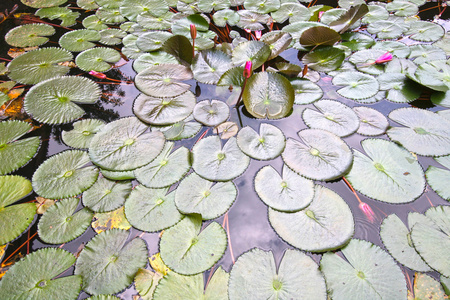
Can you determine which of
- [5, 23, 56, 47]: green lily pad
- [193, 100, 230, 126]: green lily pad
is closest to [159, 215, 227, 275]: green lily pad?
[193, 100, 230, 126]: green lily pad

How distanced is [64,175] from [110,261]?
29.7 inches

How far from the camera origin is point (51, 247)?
150 centimetres

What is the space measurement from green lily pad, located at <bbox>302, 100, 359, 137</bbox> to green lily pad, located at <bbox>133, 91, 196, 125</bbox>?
1.01 metres

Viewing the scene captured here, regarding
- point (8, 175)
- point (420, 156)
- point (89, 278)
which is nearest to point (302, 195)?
point (420, 156)

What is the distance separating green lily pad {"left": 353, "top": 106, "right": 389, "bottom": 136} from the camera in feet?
6.70

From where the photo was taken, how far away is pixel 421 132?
6.61ft

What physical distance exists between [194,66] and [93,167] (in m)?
1.34

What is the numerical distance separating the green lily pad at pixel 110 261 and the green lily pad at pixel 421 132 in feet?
6.72

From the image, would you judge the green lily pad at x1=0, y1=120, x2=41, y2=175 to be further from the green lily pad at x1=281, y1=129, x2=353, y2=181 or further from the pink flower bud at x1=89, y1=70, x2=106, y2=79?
the green lily pad at x1=281, y1=129, x2=353, y2=181

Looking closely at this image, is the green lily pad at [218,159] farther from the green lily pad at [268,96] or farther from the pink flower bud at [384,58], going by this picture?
the pink flower bud at [384,58]

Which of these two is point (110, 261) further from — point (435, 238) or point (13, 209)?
point (435, 238)

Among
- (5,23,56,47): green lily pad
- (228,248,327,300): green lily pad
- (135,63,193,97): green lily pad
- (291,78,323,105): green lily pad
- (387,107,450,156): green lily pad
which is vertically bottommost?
(228,248,327,300): green lily pad

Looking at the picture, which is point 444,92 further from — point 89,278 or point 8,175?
point 8,175

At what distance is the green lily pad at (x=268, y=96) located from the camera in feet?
6.91
